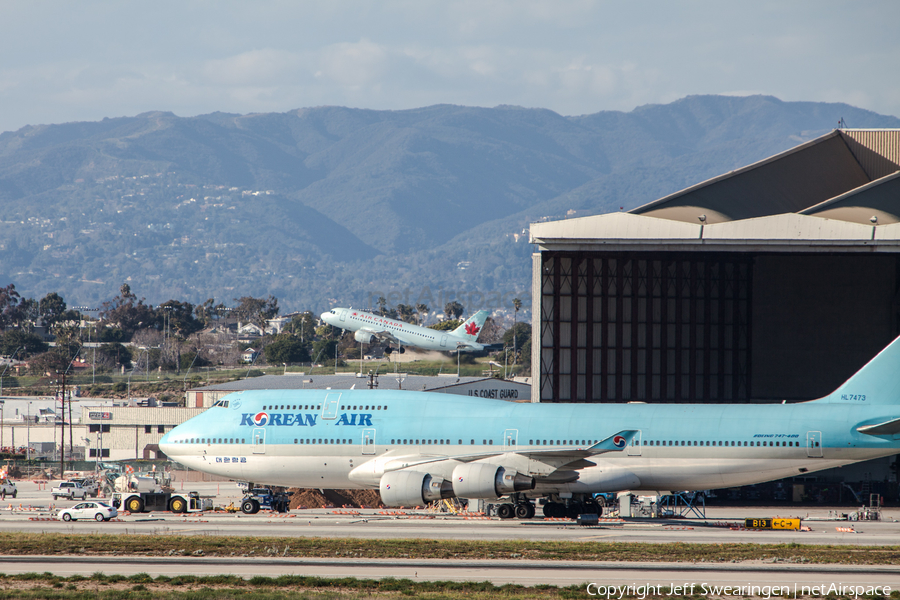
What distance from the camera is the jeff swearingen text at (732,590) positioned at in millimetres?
22188

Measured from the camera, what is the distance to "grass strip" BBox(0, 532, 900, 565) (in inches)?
1099

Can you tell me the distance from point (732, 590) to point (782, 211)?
4666 centimetres

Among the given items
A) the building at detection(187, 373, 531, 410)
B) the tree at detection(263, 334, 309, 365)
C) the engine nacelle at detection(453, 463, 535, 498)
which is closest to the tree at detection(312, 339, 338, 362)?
the tree at detection(263, 334, 309, 365)

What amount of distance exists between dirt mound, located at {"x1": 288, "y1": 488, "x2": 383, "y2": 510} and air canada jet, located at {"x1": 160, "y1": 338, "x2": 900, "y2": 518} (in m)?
9.96

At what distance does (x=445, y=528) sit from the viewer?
3569 centimetres

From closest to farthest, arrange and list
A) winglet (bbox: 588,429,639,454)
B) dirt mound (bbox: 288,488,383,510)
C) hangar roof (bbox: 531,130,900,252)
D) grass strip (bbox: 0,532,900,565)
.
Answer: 1. grass strip (bbox: 0,532,900,565)
2. winglet (bbox: 588,429,639,454)
3. hangar roof (bbox: 531,130,900,252)
4. dirt mound (bbox: 288,488,383,510)

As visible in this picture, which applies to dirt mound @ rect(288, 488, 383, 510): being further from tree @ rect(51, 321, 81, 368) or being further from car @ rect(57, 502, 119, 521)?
tree @ rect(51, 321, 81, 368)

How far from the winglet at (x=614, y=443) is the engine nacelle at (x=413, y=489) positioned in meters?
5.80

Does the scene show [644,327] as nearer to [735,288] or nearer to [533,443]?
Result: [735,288]

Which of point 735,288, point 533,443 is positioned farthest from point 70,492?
point 735,288

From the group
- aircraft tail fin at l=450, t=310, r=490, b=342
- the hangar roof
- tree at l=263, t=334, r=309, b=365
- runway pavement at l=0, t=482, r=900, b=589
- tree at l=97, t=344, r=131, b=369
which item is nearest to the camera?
runway pavement at l=0, t=482, r=900, b=589

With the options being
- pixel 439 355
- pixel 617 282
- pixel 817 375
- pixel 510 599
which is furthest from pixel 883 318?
pixel 439 355

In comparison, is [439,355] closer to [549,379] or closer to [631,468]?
[549,379]

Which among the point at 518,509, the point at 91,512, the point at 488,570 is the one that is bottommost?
the point at 91,512
